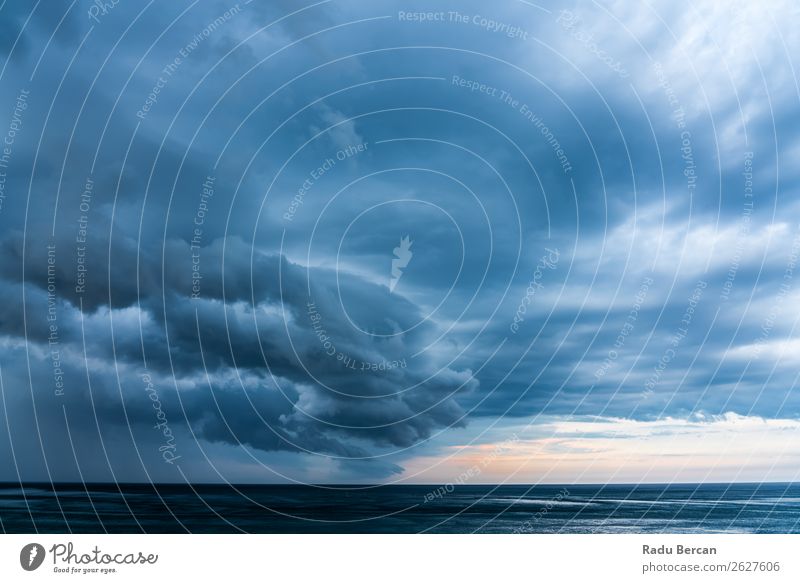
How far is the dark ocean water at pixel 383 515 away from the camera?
75500mm

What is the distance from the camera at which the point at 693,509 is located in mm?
100438

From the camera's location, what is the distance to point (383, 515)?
91188mm

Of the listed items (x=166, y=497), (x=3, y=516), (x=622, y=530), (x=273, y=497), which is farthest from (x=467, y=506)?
(x=3, y=516)
